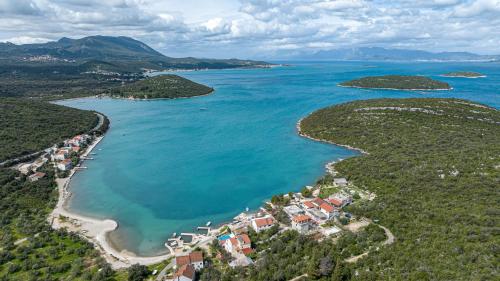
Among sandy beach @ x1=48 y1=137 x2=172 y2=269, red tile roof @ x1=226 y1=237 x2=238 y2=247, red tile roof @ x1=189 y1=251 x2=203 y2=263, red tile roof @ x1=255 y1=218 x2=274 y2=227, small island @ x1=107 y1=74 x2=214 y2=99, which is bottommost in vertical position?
sandy beach @ x1=48 y1=137 x2=172 y2=269

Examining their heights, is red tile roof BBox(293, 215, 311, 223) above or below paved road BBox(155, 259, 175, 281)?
above

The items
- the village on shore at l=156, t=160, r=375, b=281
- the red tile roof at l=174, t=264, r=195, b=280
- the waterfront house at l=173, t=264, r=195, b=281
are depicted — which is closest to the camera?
the waterfront house at l=173, t=264, r=195, b=281

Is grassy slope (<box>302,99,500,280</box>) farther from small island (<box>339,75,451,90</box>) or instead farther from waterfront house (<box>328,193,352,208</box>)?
small island (<box>339,75,451,90</box>)

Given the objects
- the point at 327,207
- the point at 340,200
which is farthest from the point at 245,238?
the point at 340,200

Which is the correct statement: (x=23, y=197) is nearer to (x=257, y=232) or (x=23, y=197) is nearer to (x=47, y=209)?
(x=47, y=209)

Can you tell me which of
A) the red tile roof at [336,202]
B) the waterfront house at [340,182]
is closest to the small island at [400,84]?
the waterfront house at [340,182]

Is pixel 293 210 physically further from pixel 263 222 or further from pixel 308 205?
A: pixel 263 222

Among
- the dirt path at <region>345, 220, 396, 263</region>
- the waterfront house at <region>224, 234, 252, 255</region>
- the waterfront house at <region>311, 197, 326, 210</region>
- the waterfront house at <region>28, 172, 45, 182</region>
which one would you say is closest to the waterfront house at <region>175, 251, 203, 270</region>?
the waterfront house at <region>224, 234, 252, 255</region>

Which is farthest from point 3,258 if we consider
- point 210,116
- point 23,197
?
point 210,116
